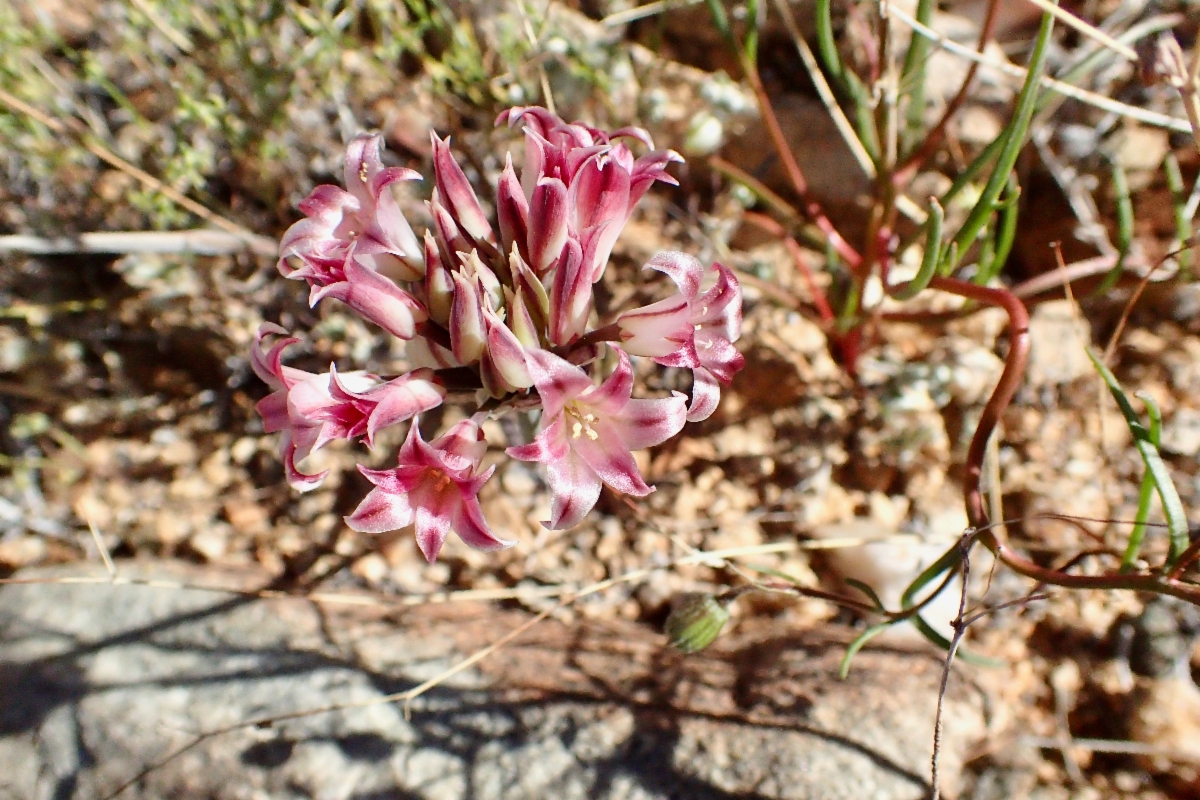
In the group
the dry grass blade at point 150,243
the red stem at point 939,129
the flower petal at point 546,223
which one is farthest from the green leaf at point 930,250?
the dry grass blade at point 150,243

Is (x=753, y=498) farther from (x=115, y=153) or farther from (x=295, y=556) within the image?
(x=115, y=153)

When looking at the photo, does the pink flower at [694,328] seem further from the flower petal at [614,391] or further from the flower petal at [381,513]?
the flower petal at [381,513]

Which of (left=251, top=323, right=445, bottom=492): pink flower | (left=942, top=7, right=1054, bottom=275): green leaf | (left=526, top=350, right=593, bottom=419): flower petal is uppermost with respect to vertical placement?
(left=942, top=7, right=1054, bottom=275): green leaf

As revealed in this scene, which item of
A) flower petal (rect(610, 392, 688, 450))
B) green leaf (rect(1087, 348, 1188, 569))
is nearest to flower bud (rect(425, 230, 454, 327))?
flower petal (rect(610, 392, 688, 450))

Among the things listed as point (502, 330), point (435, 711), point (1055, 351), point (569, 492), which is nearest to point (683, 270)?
point (502, 330)

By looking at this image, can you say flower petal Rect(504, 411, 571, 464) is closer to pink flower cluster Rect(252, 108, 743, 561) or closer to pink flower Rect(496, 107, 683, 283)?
pink flower cluster Rect(252, 108, 743, 561)

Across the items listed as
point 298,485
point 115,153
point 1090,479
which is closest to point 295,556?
point 298,485

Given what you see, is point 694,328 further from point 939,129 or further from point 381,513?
point 939,129

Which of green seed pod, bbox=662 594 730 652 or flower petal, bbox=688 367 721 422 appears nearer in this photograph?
flower petal, bbox=688 367 721 422
